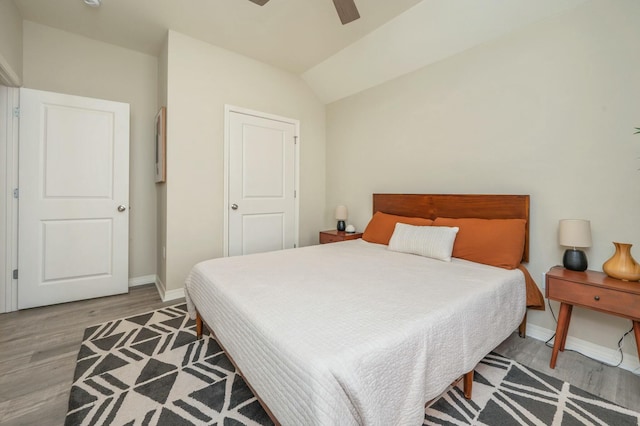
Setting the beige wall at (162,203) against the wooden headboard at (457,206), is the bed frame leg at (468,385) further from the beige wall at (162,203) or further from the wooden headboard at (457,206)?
the beige wall at (162,203)

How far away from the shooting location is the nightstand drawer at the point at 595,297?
1.52m

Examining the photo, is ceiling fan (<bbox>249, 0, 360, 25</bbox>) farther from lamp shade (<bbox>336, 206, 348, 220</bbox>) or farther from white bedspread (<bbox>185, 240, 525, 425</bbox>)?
lamp shade (<bbox>336, 206, 348, 220</bbox>)

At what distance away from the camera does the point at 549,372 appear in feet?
5.74

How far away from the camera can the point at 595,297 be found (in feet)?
5.38

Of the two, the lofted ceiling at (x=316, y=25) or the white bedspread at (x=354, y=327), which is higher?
the lofted ceiling at (x=316, y=25)

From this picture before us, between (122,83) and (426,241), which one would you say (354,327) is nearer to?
(426,241)

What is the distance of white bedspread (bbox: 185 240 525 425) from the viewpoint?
903mm

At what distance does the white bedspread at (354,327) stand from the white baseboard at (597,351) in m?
0.48

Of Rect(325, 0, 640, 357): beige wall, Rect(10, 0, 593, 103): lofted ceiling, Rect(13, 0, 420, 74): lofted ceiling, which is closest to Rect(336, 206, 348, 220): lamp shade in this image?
Rect(325, 0, 640, 357): beige wall

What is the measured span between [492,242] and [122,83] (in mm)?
4115

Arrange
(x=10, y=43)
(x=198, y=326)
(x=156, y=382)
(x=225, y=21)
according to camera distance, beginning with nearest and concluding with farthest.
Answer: (x=156, y=382) < (x=198, y=326) < (x=10, y=43) < (x=225, y=21)

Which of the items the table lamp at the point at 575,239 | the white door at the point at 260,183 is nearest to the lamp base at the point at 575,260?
the table lamp at the point at 575,239

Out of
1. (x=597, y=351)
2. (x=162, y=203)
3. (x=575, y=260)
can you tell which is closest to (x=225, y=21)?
(x=162, y=203)

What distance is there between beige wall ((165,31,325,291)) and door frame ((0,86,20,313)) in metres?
1.28
